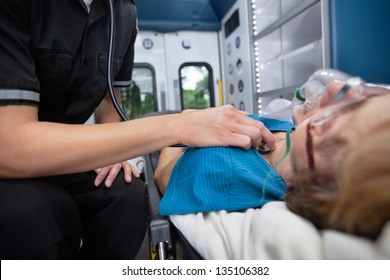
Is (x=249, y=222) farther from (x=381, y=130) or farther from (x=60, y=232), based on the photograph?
(x=60, y=232)

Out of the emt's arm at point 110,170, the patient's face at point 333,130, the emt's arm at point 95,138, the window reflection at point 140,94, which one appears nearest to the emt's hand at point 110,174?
the emt's arm at point 110,170

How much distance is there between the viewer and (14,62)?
70 cm

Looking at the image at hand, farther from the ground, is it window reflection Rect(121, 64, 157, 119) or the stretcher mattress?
window reflection Rect(121, 64, 157, 119)

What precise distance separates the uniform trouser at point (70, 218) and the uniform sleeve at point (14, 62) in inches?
9.3

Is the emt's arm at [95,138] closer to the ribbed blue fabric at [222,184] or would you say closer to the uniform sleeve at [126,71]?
the ribbed blue fabric at [222,184]

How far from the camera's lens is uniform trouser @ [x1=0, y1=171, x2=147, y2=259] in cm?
68

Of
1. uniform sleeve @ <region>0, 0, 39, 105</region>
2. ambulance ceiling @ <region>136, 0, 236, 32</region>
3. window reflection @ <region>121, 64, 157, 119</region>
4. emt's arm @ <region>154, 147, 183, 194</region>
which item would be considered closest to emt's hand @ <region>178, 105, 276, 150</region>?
emt's arm @ <region>154, 147, 183, 194</region>

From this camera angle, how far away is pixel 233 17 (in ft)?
9.31

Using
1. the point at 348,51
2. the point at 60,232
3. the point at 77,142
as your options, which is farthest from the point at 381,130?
the point at 348,51

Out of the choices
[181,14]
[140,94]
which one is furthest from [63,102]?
[181,14]

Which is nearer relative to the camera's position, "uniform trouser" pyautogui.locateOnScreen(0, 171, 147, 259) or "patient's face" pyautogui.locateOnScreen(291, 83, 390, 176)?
"patient's face" pyautogui.locateOnScreen(291, 83, 390, 176)

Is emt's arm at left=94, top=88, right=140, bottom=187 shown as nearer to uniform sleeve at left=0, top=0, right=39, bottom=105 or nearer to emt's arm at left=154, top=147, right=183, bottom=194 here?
emt's arm at left=154, top=147, right=183, bottom=194

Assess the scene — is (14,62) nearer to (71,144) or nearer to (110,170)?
(71,144)

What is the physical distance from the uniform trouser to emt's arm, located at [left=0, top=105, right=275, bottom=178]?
7cm
